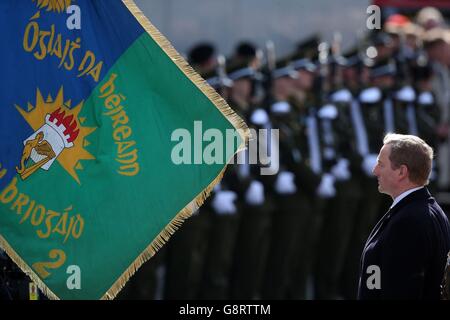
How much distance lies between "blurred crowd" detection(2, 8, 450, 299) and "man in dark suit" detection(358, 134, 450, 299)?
3374 millimetres

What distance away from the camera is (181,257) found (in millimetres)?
8211

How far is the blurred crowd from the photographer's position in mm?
8383

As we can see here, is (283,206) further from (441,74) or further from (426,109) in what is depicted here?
(441,74)

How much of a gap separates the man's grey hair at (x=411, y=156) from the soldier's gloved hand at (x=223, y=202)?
350 cm

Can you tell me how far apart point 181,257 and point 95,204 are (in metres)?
3.37

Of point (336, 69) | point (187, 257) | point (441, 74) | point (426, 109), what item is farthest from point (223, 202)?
point (441, 74)

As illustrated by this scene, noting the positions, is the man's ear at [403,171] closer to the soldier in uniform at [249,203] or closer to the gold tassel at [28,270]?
the gold tassel at [28,270]

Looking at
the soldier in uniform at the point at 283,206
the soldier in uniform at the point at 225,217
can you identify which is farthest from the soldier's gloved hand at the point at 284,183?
the soldier in uniform at the point at 225,217

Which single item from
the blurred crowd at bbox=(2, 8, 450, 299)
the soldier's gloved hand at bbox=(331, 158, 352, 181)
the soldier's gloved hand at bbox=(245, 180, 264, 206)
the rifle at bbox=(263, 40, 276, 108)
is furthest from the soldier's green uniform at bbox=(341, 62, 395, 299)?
the soldier's gloved hand at bbox=(245, 180, 264, 206)

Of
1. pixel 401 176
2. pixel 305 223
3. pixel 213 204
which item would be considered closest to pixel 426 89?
pixel 305 223

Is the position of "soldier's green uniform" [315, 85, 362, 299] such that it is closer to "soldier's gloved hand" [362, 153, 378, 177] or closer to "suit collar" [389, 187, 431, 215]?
"soldier's gloved hand" [362, 153, 378, 177]

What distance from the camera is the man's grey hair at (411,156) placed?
484cm
